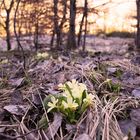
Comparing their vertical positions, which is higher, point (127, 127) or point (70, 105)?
point (70, 105)

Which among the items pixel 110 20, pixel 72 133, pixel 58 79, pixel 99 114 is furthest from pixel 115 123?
pixel 110 20

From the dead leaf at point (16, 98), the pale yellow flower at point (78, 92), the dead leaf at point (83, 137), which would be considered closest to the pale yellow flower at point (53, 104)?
the pale yellow flower at point (78, 92)

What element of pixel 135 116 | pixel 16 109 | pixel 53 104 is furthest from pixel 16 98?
pixel 135 116

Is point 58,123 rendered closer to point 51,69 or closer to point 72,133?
point 72,133

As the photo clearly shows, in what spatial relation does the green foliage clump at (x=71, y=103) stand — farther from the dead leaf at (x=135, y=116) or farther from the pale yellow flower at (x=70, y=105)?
the dead leaf at (x=135, y=116)

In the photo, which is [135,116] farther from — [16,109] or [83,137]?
[16,109]

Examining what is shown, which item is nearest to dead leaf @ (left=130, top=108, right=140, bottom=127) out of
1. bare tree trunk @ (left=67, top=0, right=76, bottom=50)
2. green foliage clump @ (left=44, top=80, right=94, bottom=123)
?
green foliage clump @ (left=44, top=80, right=94, bottom=123)

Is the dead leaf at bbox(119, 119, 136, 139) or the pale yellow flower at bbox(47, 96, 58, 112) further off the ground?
the pale yellow flower at bbox(47, 96, 58, 112)

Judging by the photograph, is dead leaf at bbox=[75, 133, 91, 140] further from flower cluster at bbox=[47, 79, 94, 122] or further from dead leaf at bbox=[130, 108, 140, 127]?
dead leaf at bbox=[130, 108, 140, 127]
